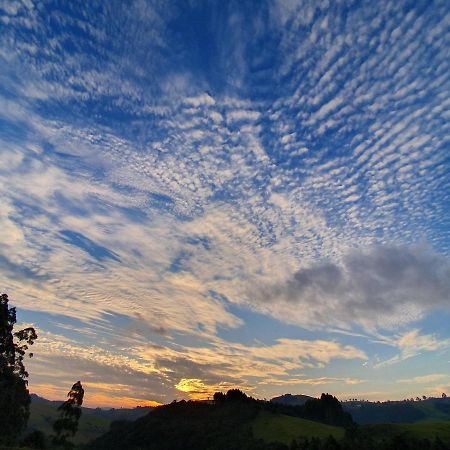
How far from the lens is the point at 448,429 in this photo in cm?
15962

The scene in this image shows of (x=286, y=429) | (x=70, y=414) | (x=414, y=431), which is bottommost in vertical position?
(x=70, y=414)

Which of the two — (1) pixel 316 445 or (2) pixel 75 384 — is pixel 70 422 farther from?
(1) pixel 316 445

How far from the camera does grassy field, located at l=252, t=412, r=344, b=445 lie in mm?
152500

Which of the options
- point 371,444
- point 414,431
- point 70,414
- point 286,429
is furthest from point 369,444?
point 70,414

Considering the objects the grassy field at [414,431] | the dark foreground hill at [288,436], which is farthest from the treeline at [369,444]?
the grassy field at [414,431]

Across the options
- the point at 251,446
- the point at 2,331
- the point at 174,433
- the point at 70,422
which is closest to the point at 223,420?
the point at 174,433

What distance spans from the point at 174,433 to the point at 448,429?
120m

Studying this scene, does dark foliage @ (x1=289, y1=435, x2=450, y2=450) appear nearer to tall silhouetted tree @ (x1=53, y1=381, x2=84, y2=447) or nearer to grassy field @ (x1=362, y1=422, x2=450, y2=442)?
grassy field @ (x1=362, y1=422, x2=450, y2=442)

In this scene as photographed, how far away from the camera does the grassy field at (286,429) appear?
500 feet

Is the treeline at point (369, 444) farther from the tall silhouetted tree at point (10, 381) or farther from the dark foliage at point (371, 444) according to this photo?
the tall silhouetted tree at point (10, 381)

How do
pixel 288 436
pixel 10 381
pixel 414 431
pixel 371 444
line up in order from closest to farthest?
pixel 10 381
pixel 371 444
pixel 414 431
pixel 288 436

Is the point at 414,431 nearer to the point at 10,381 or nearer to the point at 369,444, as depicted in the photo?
the point at 369,444

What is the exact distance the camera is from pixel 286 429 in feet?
539

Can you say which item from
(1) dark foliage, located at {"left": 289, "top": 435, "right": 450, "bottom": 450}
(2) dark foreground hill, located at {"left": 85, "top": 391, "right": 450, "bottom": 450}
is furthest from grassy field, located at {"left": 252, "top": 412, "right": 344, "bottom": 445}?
(1) dark foliage, located at {"left": 289, "top": 435, "right": 450, "bottom": 450}
